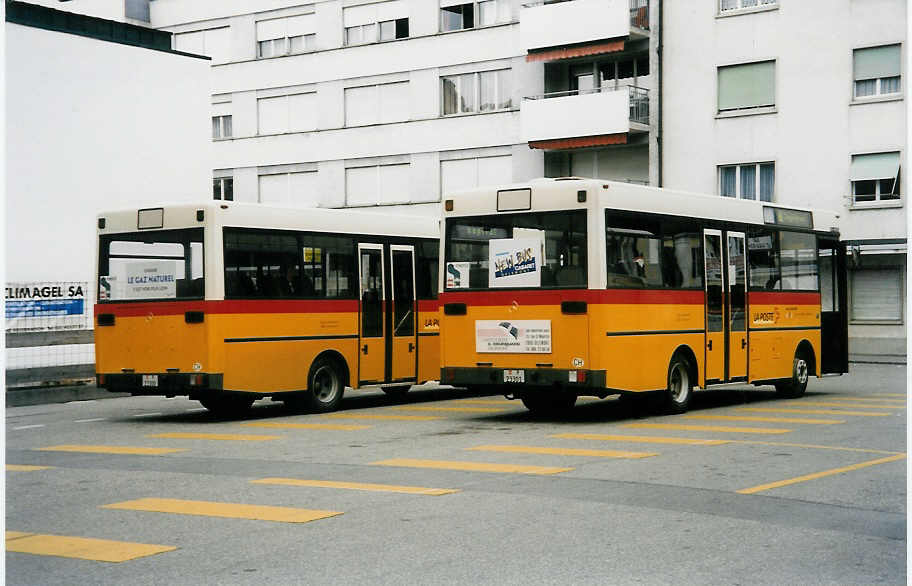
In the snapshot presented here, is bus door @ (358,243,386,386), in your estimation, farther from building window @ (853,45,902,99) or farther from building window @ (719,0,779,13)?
building window @ (719,0,779,13)

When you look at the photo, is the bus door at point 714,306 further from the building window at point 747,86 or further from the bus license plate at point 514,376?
the building window at point 747,86

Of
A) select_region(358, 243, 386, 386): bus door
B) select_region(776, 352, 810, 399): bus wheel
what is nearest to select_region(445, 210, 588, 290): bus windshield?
select_region(358, 243, 386, 386): bus door

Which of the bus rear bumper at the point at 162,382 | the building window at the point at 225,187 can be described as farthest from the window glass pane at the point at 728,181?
the bus rear bumper at the point at 162,382

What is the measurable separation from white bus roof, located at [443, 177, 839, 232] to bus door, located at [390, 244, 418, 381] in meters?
3.10

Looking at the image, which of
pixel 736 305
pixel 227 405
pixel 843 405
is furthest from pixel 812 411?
pixel 227 405

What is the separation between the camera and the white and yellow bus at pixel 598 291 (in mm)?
16625

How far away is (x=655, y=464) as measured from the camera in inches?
482

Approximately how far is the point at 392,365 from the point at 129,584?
13.6m

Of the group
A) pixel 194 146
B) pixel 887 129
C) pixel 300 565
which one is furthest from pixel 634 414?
pixel 887 129

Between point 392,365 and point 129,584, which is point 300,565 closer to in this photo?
point 129,584

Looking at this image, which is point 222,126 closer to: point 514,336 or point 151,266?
point 151,266

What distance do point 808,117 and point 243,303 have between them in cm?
2505

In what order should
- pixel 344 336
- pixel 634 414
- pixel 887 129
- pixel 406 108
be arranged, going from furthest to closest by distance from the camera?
pixel 406 108, pixel 887 129, pixel 344 336, pixel 634 414

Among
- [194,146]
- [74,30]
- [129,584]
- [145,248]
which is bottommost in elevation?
[129,584]
